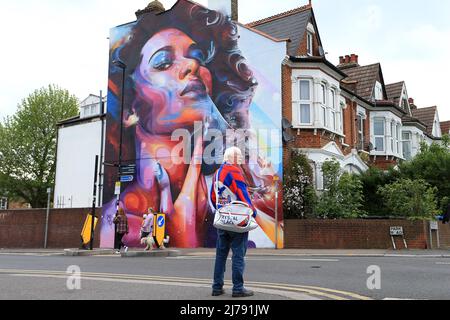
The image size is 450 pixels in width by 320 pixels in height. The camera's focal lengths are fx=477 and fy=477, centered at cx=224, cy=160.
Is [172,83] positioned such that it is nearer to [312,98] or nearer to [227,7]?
[227,7]

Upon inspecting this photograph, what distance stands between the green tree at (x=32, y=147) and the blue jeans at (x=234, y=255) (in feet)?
120

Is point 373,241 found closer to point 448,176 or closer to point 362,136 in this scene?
point 448,176

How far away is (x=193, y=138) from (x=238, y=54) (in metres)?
4.76

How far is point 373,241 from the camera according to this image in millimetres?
19781

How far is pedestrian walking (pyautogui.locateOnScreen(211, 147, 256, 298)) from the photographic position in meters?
5.84

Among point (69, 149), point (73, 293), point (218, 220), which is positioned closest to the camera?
point (218, 220)

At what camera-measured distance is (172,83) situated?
25.1 m

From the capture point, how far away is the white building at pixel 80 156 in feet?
96.2

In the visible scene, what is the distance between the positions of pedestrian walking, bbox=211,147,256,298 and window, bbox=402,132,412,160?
30.4 metres

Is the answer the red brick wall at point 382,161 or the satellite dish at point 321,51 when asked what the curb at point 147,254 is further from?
the red brick wall at point 382,161

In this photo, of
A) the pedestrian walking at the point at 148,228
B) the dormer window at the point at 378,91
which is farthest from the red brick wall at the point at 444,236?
the dormer window at the point at 378,91

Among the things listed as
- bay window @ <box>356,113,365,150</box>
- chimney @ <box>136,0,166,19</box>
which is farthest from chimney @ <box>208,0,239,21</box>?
bay window @ <box>356,113,365,150</box>

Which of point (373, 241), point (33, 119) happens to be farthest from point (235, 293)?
point (33, 119)

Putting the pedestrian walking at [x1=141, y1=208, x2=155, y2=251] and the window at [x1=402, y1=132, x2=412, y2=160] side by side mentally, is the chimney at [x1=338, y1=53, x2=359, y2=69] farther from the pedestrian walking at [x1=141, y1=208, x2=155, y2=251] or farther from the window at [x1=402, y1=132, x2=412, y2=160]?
the pedestrian walking at [x1=141, y1=208, x2=155, y2=251]
